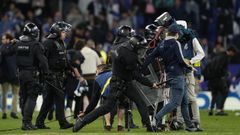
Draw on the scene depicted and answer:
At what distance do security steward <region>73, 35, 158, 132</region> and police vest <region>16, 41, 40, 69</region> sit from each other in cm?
258

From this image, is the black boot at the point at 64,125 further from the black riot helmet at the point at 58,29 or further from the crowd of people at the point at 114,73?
the black riot helmet at the point at 58,29

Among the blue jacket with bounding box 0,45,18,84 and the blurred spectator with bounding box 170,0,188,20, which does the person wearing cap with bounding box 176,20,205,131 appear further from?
the blurred spectator with bounding box 170,0,188,20

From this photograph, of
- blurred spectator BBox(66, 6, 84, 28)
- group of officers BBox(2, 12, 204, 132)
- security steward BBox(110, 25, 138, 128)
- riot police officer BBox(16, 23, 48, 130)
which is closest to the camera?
group of officers BBox(2, 12, 204, 132)

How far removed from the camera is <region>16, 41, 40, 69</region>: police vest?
70.2 ft

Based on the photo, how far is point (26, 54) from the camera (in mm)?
Answer: 21453

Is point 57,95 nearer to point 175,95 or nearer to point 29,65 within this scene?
point 29,65

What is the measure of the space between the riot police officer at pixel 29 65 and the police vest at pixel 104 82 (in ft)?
4.51

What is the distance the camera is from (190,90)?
21094 millimetres

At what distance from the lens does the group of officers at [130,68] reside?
19484 millimetres

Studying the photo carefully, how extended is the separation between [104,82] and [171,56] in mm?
1823

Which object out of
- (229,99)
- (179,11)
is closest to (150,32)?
(229,99)

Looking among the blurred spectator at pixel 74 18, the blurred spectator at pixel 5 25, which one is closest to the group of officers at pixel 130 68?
the blurred spectator at pixel 5 25

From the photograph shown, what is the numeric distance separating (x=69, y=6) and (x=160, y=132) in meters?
19.3

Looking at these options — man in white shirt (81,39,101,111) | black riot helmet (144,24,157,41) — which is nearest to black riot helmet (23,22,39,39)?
black riot helmet (144,24,157,41)
